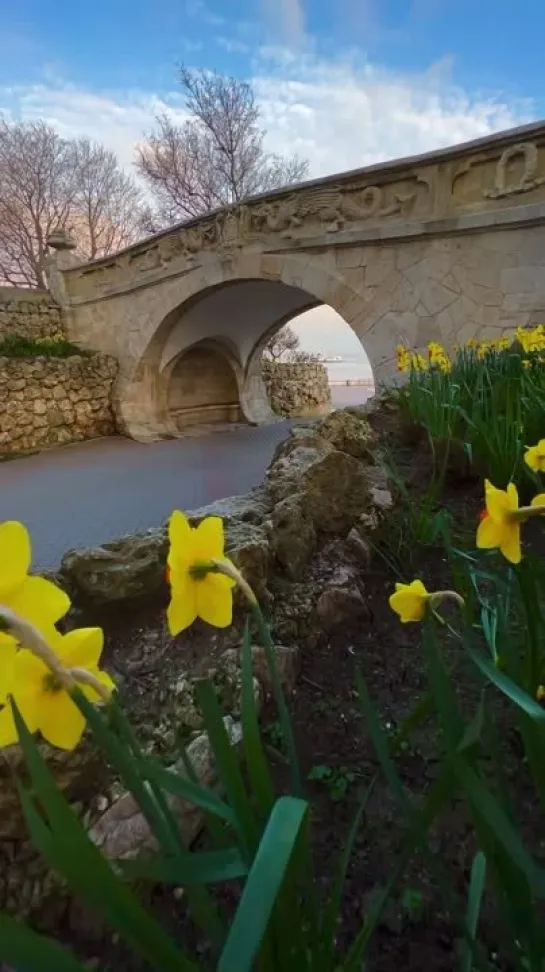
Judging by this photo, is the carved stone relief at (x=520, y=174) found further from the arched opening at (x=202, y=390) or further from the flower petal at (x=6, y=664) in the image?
the arched opening at (x=202, y=390)

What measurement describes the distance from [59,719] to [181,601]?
12cm

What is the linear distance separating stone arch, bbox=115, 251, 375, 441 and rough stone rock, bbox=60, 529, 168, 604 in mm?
5098

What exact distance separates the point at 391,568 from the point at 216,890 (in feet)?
2.88

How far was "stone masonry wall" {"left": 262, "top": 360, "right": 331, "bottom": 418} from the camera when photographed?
12.2 metres

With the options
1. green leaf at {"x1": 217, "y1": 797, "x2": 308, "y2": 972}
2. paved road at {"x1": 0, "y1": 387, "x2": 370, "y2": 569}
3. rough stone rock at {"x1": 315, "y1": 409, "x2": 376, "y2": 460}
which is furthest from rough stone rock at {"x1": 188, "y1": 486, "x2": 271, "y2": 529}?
paved road at {"x1": 0, "y1": 387, "x2": 370, "y2": 569}

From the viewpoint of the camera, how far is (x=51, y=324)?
9492 mm

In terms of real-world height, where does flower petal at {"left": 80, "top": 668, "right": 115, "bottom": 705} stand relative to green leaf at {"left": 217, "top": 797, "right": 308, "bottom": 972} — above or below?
above

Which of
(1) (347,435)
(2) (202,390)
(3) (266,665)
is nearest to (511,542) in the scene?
(3) (266,665)

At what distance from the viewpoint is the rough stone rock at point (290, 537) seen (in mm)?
1302

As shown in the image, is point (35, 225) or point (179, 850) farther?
point (35, 225)

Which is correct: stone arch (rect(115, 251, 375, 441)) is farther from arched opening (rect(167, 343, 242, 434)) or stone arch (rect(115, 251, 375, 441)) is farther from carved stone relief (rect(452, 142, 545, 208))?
carved stone relief (rect(452, 142, 545, 208))

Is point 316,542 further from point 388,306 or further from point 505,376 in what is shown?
point 388,306

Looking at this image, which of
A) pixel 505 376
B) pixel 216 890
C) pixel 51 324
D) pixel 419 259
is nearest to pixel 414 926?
pixel 216 890

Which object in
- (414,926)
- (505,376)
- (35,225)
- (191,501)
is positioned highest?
(35,225)
